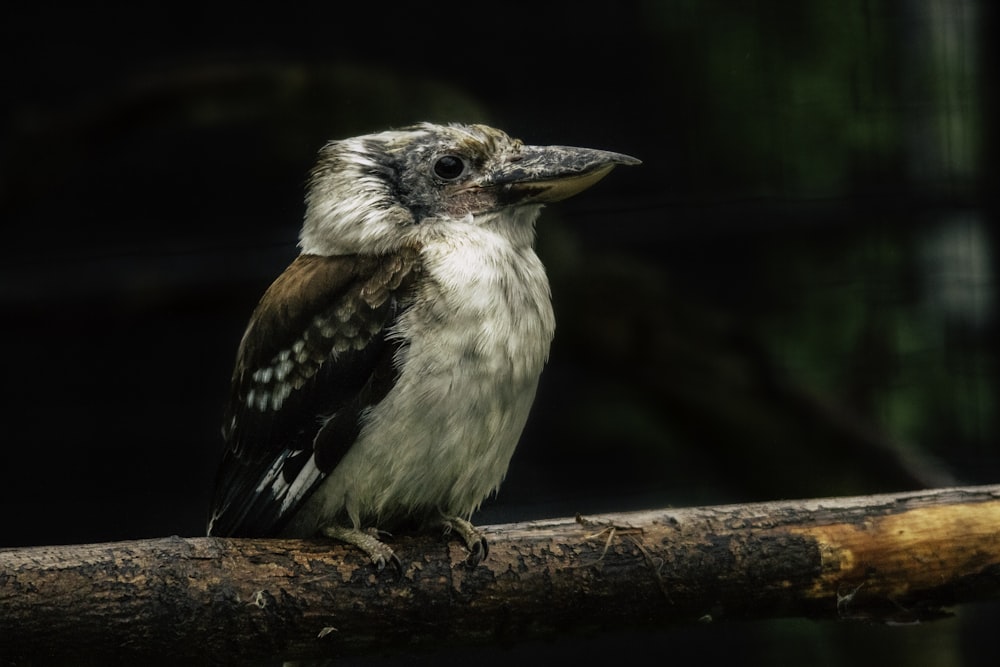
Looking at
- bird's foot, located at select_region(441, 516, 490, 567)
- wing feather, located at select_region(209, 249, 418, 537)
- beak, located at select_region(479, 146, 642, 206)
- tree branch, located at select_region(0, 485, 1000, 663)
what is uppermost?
beak, located at select_region(479, 146, 642, 206)

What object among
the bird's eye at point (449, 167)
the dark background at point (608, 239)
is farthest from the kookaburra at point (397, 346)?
the dark background at point (608, 239)

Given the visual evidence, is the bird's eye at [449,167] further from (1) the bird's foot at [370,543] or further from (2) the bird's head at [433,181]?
(1) the bird's foot at [370,543]

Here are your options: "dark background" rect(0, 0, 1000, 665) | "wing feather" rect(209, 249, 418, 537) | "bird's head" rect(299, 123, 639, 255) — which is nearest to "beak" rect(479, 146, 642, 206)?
"bird's head" rect(299, 123, 639, 255)

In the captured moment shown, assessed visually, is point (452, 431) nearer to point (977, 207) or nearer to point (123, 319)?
point (123, 319)

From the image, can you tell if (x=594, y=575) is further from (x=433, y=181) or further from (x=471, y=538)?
(x=433, y=181)

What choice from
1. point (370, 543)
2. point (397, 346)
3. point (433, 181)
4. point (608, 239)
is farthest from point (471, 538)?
point (608, 239)

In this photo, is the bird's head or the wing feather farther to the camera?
the bird's head

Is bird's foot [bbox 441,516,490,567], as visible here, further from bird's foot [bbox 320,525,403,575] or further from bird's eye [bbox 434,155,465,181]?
bird's eye [bbox 434,155,465,181]
